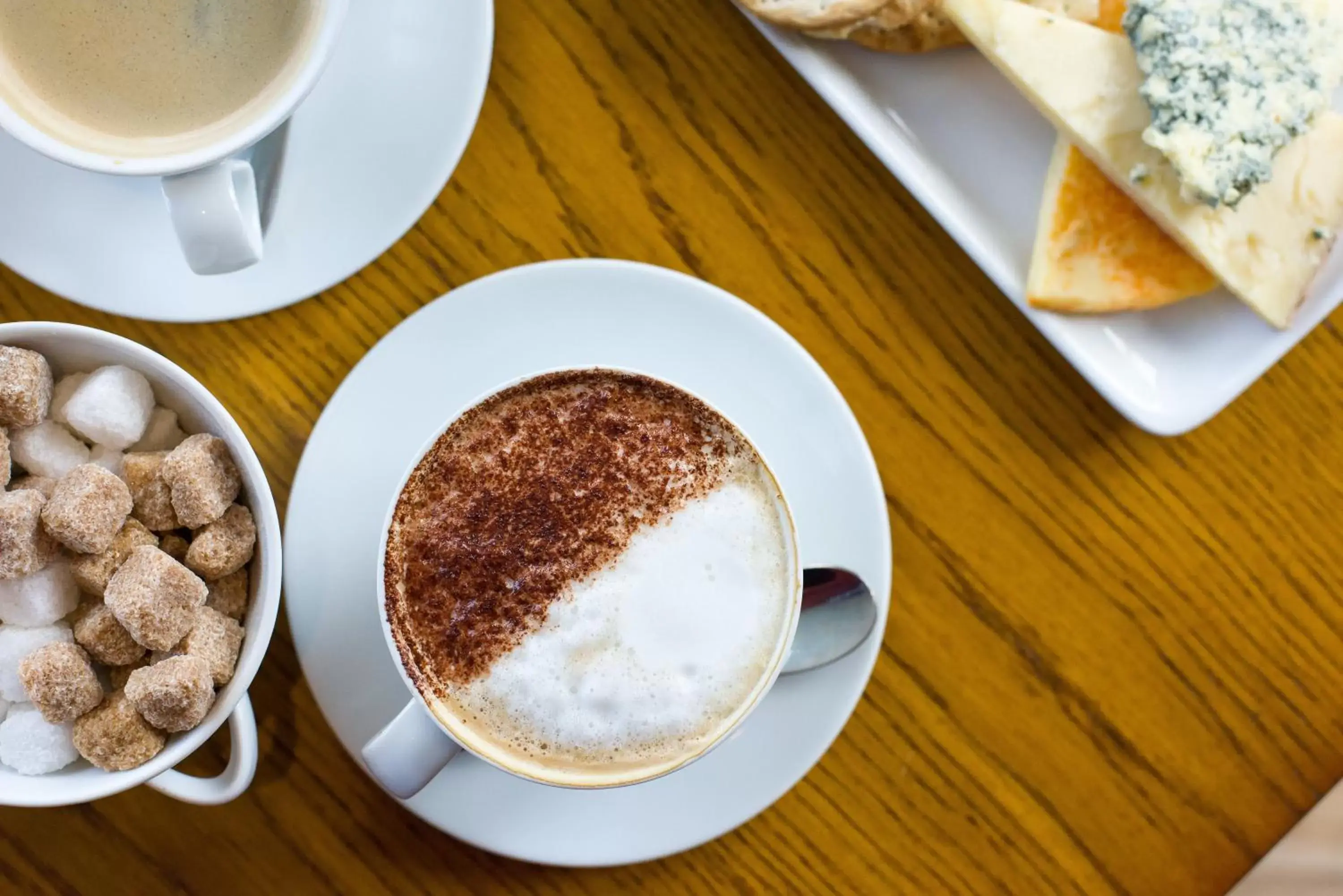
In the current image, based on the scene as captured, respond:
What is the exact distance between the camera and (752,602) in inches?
40.9

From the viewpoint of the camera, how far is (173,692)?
926 mm

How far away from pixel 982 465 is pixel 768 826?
485 mm

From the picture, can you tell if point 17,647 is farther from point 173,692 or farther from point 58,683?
point 173,692

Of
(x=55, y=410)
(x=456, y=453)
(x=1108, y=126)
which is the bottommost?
(x=55, y=410)

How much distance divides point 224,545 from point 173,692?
0.14m

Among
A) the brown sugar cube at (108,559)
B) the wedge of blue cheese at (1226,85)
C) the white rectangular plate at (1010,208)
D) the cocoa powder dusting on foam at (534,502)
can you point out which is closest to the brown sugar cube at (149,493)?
the brown sugar cube at (108,559)

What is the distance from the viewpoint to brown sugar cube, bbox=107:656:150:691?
3.34 ft

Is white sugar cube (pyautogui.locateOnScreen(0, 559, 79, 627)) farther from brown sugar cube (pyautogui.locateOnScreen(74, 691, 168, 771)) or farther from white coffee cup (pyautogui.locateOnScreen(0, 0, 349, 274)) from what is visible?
white coffee cup (pyautogui.locateOnScreen(0, 0, 349, 274))

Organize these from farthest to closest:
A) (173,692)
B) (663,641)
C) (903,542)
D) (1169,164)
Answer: (903,542)
(1169,164)
(663,641)
(173,692)

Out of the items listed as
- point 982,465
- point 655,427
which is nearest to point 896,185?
point 982,465

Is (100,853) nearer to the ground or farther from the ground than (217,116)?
nearer to the ground

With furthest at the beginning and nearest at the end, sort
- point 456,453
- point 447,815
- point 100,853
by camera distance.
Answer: point 100,853 → point 447,815 → point 456,453

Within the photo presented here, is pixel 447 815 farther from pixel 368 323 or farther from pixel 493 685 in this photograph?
pixel 368 323

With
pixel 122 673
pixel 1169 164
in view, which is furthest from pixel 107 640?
pixel 1169 164
